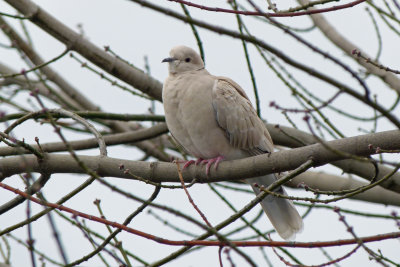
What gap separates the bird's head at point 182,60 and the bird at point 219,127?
0.33 metres

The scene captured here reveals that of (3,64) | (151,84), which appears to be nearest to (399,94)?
(151,84)

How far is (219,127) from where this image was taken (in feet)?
16.7

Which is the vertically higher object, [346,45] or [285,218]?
[346,45]

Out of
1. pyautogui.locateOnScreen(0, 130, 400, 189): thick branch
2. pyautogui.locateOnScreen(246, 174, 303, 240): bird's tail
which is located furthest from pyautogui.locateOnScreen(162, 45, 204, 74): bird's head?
pyautogui.locateOnScreen(0, 130, 400, 189): thick branch

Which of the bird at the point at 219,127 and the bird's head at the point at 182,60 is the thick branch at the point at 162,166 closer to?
the bird at the point at 219,127

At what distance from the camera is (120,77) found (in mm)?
5398

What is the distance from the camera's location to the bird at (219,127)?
5012 millimetres

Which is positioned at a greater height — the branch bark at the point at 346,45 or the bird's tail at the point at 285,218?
the branch bark at the point at 346,45

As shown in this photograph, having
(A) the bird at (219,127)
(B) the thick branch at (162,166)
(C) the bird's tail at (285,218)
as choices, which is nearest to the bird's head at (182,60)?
(A) the bird at (219,127)

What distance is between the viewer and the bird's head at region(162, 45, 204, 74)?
5624mm

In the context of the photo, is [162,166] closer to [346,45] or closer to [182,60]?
[182,60]

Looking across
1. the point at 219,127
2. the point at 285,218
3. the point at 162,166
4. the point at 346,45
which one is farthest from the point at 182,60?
the point at 162,166

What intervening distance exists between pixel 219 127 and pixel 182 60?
36.3 inches

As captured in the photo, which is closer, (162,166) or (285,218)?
(162,166)
